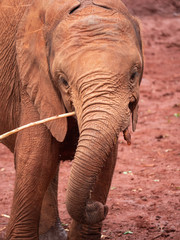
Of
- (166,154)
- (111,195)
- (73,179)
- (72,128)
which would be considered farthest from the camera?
(166,154)

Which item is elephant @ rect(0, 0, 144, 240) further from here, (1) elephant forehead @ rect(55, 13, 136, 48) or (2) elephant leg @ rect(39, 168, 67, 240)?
(2) elephant leg @ rect(39, 168, 67, 240)

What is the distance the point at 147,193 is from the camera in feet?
22.6

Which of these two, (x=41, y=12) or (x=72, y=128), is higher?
(x=41, y=12)

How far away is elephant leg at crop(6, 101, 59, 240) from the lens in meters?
4.38

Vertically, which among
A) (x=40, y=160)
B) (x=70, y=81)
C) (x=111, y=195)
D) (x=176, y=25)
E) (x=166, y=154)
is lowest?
(x=176, y=25)

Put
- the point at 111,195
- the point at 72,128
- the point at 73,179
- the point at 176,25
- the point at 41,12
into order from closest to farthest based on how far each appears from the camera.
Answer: the point at 73,179
the point at 41,12
the point at 72,128
the point at 111,195
the point at 176,25

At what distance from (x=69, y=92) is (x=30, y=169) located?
29.0 inches

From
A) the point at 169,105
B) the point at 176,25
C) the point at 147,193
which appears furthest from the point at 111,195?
the point at 176,25

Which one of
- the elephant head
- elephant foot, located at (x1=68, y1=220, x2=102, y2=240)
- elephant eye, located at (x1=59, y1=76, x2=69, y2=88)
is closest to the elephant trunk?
the elephant head

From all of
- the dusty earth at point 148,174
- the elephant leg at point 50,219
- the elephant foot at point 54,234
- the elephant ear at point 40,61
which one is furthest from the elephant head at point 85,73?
the dusty earth at point 148,174

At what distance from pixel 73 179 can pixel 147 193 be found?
3.39 metres

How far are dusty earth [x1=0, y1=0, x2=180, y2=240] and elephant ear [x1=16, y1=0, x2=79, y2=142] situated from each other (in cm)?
193

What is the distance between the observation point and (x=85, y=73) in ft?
12.5

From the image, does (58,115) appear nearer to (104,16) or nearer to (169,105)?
(104,16)
